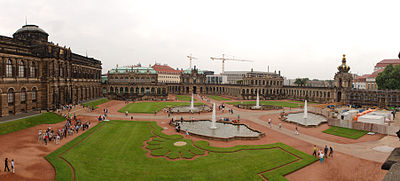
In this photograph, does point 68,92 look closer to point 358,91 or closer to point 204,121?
point 204,121

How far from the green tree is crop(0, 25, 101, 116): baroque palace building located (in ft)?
362

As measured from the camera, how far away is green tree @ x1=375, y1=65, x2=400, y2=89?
81.3 metres

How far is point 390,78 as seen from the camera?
83.6 meters

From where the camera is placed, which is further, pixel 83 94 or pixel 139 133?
pixel 83 94

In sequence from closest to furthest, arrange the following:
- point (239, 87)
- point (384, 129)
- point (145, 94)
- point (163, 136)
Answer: point (163, 136)
point (384, 129)
point (145, 94)
point (239, 87)

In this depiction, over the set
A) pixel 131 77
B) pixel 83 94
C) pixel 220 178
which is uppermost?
pixel 131 77

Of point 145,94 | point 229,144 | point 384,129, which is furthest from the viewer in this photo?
point 145,94

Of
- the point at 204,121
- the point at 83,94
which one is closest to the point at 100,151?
the point at 204,121

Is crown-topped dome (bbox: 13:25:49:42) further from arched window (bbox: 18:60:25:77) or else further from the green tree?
the green tree

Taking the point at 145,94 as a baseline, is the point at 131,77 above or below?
above

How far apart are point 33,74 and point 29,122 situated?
15796 millimetres

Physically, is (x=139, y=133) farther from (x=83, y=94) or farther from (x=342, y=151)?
(x=83, y=94)

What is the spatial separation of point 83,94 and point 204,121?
5226 centimetres

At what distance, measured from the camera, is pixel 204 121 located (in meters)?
53.3
